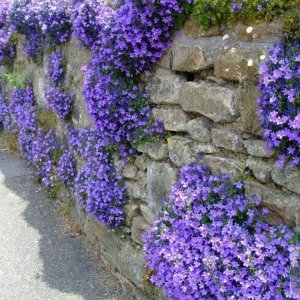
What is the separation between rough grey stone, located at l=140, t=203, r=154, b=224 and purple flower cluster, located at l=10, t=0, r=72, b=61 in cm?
212

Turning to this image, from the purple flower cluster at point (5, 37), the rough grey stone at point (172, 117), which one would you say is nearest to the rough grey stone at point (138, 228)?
the rough grey stone at point (172, 117)

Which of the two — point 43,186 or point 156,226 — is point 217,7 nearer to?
point 156,226

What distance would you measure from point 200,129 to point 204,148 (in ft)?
0.42

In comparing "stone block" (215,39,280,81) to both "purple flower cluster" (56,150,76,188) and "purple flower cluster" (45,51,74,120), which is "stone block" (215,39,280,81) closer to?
"purple flower cluster" (45,51,74,120)

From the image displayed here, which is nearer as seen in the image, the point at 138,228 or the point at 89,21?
the point at 138,228

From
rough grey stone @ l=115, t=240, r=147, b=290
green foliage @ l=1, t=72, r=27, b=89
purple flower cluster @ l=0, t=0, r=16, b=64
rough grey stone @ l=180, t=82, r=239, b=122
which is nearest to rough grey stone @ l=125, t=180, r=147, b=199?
rough grey stone @ l=115, t=240, r=147, b=290

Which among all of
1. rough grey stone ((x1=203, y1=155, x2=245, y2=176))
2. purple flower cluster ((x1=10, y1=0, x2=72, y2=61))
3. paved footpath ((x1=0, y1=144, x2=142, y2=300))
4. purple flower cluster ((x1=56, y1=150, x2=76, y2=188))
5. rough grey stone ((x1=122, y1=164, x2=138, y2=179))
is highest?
purple flower cluster ((x1=10, y1=0, x2=72, y2=61))

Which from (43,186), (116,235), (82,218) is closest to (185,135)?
(116,235)

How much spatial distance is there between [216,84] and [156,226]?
40.9 inches

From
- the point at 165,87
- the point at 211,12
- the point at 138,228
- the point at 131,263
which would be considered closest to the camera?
the point at 211,12

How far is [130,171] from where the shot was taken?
3723mm

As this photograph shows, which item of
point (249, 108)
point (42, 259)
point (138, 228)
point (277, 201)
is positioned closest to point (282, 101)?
point (249, 108)

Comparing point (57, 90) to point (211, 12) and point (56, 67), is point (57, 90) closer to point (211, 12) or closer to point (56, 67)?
point (56, 67)

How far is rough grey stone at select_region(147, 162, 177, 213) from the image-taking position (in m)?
3.27
